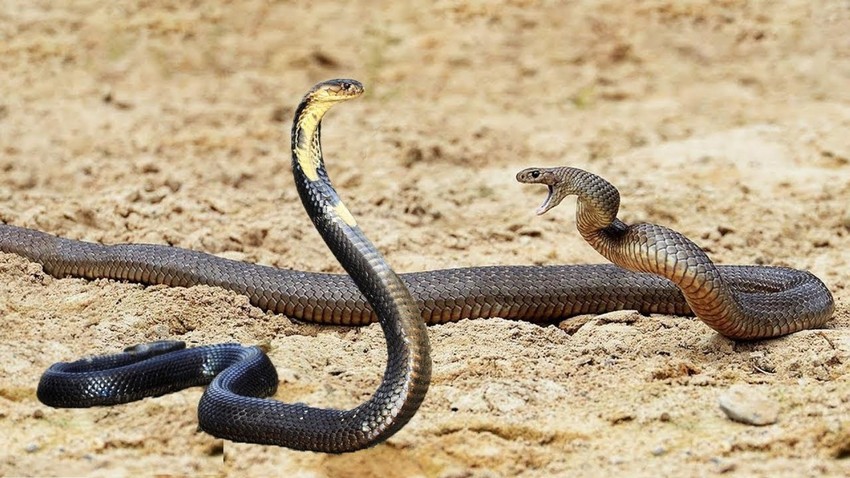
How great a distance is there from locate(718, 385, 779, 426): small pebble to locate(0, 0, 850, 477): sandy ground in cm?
4

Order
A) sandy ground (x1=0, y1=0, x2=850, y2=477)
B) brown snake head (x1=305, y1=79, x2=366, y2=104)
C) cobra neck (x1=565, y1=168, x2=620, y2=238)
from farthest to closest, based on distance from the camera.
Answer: cobra neck (x1=565, y1=168, x2=620, y2=238) → sandy ground (x1=0, y1=0, x2=850, y2=477) → brown snake head (x1=305, y1=79, x2=366, y2=104)

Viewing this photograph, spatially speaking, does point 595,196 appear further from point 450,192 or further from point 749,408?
point 450,192

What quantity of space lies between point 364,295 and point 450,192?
4.20 m

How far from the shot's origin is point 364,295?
4426mm

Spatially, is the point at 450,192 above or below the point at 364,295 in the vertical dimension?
below

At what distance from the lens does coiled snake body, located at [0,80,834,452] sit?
13.9 ft

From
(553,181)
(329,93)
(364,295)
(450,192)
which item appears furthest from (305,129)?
(450,192)

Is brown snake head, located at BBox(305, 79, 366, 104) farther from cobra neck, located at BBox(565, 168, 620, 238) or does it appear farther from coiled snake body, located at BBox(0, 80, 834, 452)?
cobra neck, located at BBox(565, 168, 620, 238)

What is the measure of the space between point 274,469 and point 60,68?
7583mm

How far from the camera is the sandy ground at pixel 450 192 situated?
14.3 ft

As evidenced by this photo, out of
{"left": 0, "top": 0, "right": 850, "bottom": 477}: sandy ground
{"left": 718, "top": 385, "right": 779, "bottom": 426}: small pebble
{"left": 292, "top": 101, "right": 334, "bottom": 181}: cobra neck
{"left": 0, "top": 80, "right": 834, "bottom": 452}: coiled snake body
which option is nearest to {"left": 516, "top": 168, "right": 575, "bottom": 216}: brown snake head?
{"left": 0, "top": 80, "right": 834, "bottom": 452}: coiled snake body

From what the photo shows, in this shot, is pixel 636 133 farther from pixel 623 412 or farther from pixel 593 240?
pixel 623 412

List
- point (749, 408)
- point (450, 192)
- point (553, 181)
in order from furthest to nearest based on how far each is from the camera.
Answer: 1. point (450, 192)
2. point (553, 181)
3. point (749, 408)

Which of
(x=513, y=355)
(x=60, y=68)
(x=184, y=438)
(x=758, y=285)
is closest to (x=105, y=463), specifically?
(x=184, y=438)
